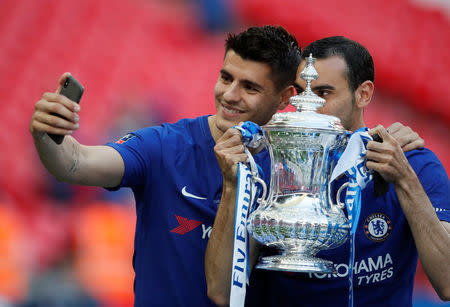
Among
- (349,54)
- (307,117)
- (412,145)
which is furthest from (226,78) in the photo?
(412,145)

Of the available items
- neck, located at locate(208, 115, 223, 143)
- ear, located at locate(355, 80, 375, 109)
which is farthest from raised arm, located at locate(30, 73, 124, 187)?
ear, located at locate(355, 80, 375, 109)

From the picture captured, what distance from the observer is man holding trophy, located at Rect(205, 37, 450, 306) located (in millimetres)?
1987

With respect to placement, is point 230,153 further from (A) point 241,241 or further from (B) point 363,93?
(B) point 363,93

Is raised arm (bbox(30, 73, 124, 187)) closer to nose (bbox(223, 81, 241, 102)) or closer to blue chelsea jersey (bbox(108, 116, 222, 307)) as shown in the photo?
blue chelsea jersey (bbox(108, 116, 222, 307))

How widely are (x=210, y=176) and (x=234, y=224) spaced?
0.38 m

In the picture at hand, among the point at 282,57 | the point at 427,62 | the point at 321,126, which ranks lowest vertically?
the point at 321,126

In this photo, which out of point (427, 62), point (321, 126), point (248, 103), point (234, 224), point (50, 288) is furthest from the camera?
point (427, 62)

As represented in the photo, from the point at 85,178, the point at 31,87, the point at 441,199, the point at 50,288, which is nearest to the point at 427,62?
the point at 31,87

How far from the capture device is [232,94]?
2551mm

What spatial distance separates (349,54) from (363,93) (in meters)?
0.19

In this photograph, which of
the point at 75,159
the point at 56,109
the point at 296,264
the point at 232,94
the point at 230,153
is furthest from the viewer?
the point at 232,94

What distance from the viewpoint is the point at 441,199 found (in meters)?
2.29

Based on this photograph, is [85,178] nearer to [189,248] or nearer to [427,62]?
[189,248]

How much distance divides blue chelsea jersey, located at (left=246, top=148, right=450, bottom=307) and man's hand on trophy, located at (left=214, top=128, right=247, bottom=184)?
0.57m
